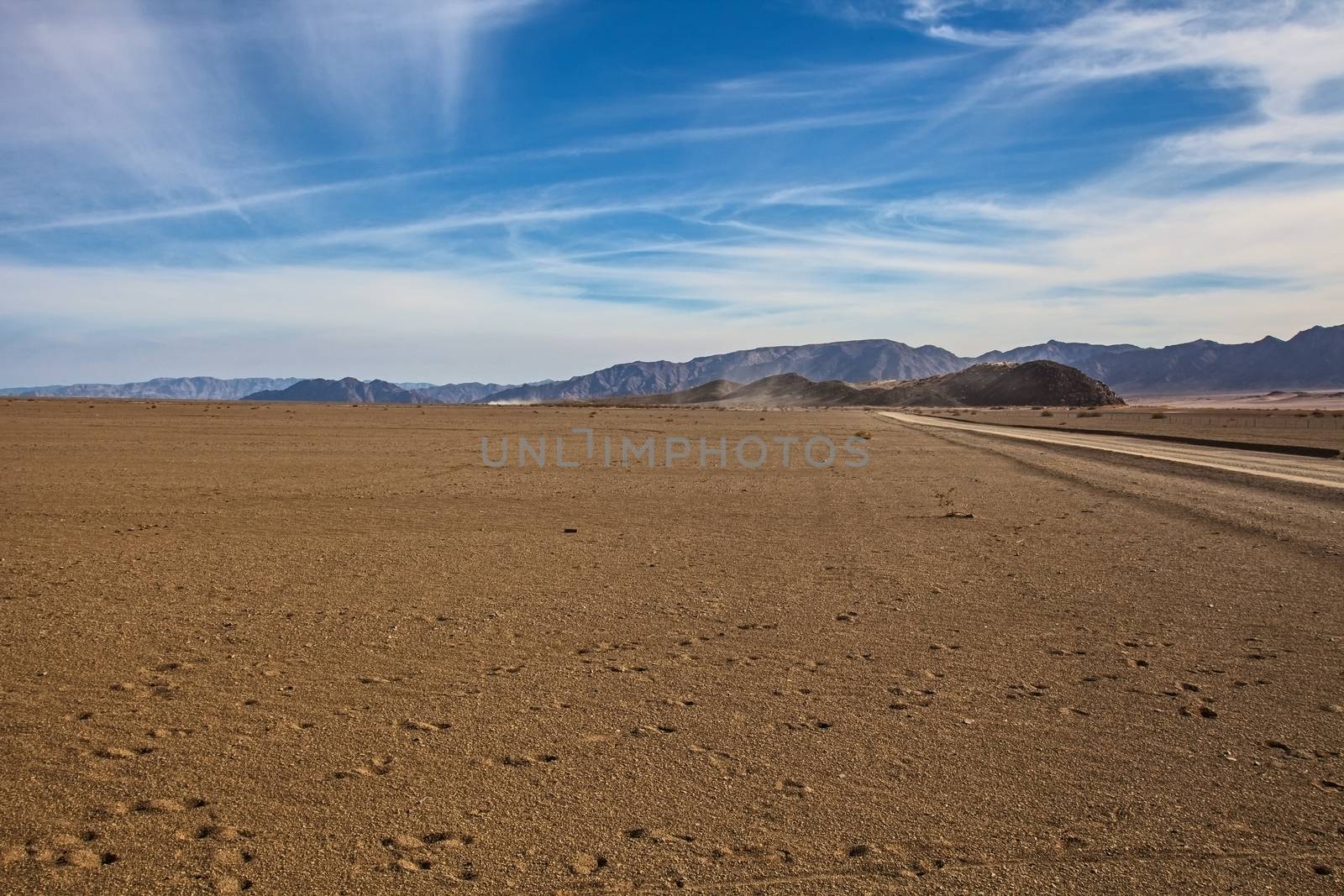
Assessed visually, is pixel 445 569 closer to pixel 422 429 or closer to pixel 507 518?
pixel 507 518

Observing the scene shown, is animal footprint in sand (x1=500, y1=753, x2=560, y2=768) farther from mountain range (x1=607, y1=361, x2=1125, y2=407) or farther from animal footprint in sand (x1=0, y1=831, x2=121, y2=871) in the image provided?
mountain range (x1=607, y1=361, x2=1125, y2=407)

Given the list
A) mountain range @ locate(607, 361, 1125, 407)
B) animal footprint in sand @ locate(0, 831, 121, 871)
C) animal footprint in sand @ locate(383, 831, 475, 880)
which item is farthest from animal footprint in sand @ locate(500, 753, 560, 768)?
mountain range @ locate(607, 361, 1125, 407)

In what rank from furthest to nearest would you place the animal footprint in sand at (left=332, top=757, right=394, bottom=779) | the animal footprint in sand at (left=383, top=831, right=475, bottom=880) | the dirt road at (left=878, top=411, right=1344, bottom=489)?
the dirt road at (left=878, top=411, right=1344, bottom=489) < the animal footprint in sand at (left=332, top=757, right=394, bottom=779) < the animal footprint in sand at (left=383, top=831, right=475, bottom=880)

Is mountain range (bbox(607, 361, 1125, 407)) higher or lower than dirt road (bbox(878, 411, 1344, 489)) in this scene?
higher

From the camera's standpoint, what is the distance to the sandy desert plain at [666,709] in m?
3.58

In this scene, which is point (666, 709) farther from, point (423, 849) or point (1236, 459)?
point (1236, 459)

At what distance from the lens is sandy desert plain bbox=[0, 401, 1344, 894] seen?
3.58 m

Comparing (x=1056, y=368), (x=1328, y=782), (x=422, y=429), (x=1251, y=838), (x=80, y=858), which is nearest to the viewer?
(x=80, y=858)

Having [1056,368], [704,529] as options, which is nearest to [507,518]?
[704,529]

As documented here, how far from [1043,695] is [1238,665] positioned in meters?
1.87

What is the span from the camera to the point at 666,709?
5234 mm

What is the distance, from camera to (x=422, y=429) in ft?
133

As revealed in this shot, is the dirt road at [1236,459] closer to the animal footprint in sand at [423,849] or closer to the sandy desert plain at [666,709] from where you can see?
the sandy desert plain at [666,709]

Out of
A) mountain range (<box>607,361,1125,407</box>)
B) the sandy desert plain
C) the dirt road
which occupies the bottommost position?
the dirt road
